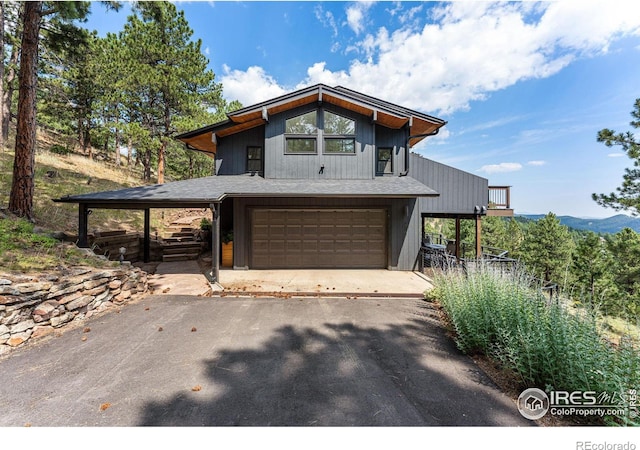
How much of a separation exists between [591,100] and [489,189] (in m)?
7.32

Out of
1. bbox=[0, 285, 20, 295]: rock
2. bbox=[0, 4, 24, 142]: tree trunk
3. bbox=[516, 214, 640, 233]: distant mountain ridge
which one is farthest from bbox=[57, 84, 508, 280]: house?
bbox=[0, 4, 24, 142]: tree trunk

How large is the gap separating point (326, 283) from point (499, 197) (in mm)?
7273

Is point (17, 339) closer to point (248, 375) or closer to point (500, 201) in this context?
point (248, 375)

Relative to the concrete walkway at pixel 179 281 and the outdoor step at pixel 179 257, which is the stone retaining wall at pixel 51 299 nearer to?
the concrete walkway at pixel 179 281

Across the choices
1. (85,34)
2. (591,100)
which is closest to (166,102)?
(85,34)

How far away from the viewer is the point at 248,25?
9172mm

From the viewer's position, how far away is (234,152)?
29.8 feet

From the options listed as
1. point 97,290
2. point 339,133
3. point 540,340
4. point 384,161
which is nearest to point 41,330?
point 97,290

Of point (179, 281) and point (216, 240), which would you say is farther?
point (179, 281)

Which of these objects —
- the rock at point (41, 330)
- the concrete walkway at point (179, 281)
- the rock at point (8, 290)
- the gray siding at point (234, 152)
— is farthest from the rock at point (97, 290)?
the gray siding at point (234, 152)

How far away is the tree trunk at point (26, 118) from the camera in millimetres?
6293

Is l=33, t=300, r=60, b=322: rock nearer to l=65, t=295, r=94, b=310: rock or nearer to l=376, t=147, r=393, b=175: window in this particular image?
l=65, t=295, r=94, b=310: rock

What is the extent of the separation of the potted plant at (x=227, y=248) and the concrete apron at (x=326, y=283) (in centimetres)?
53
